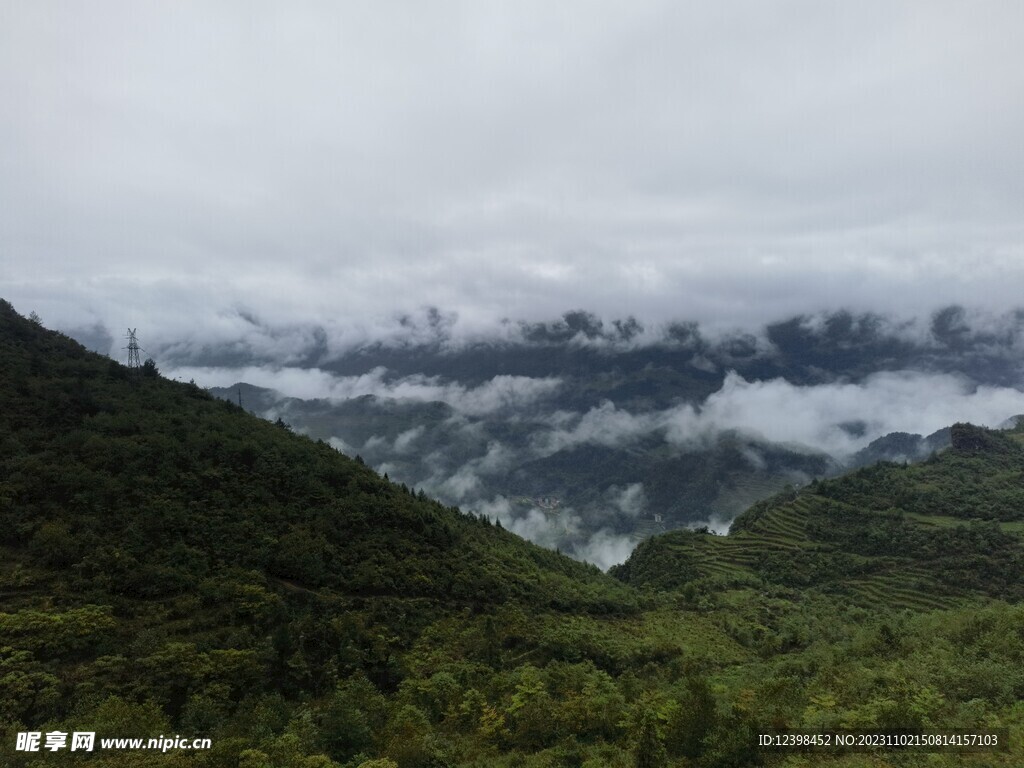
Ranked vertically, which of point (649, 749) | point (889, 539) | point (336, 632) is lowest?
point (649, 749)

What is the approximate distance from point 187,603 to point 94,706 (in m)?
11.8

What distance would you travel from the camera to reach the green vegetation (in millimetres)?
29891

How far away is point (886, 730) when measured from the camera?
84.2 feet

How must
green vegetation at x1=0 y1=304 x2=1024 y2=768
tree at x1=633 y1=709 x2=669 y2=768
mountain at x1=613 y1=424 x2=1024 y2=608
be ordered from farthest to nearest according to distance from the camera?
mountain at x1=613 y1=424 x2=1024 y2=608
green vegetation at x1=0 y1=304 x2=1024 y2=768
tree at x1=633 y1=709 x2=669 y2=768

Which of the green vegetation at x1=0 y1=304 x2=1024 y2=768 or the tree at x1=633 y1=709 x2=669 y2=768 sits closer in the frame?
the tree at x1=633 y1=709 x2=669 y2=768

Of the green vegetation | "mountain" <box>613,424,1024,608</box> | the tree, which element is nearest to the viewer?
the tree

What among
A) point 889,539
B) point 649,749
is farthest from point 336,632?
point 889,539

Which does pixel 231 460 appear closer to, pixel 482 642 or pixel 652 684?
pixel 482 642

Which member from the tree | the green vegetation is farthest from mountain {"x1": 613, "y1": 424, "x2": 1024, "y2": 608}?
the tree

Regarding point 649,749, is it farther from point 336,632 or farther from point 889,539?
point 889,539

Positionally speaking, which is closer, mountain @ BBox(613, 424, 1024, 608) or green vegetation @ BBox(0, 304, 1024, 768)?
green vegetation @ BBox(0, 304, 1024, 768)

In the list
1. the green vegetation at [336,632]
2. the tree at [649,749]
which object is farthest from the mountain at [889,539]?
the tree at [649,749]

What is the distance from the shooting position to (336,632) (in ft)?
156

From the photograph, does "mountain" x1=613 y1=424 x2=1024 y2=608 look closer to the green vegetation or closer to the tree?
the green vegetation
